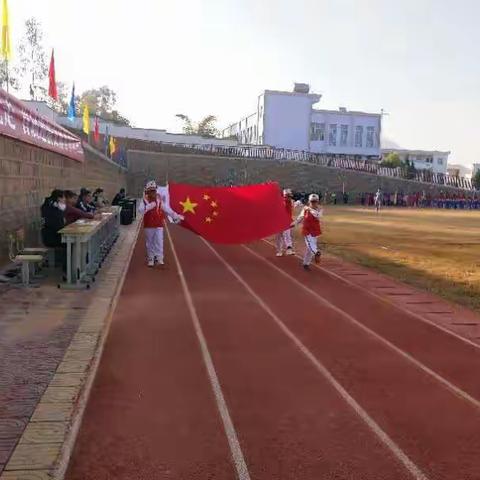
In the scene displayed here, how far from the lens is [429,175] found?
201 ft

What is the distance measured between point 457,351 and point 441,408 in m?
1.99

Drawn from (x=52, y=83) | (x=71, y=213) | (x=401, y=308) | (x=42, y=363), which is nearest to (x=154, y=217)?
(x=71, y=213)

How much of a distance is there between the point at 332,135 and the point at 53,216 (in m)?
68.3

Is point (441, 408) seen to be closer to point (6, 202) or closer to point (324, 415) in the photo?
point (324, 415)

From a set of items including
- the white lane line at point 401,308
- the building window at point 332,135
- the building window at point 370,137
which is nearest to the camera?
the white lane line at point 401,308

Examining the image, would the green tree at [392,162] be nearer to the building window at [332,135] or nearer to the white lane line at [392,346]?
the building window at [332,135]

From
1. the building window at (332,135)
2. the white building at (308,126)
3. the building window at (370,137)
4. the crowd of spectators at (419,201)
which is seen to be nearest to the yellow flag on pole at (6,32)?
the crowd of spectators at (419,201)

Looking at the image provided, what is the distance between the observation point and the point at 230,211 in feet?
44.5

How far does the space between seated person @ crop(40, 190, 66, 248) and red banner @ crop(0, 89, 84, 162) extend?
105cm

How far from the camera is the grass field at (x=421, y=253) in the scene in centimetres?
1140

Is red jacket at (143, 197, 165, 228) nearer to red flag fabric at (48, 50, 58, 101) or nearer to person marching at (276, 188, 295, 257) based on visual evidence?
person marching at (276, 188, 295, 257)

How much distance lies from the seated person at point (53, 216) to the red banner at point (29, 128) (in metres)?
1.05

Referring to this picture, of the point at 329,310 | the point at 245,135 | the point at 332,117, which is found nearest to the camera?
the point at 329,310

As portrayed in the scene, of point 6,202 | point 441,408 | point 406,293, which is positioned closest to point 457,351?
point 441,408
